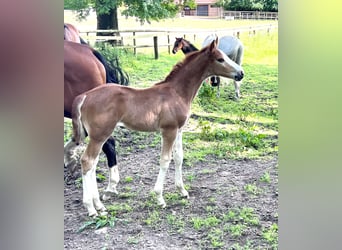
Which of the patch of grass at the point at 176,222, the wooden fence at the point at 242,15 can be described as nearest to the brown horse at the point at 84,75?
the patch of grass at the point at 176,222

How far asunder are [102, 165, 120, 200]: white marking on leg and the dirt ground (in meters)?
0.02

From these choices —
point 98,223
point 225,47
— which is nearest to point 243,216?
point 98,223

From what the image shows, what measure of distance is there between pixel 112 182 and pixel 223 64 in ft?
2.43

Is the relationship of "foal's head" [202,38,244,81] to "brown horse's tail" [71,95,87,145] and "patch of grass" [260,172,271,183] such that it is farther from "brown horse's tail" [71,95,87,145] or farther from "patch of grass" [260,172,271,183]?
"brown horse's tail" [71,95,87,145]

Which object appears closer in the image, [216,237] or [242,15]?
[216,237]

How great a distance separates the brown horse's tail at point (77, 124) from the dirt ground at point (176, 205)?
0.16 meters

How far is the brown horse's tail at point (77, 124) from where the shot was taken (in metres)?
1.85

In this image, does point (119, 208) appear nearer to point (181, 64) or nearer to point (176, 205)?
point (176, 205)

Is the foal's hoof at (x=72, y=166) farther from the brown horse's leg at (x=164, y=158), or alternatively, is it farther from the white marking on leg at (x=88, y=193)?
the brown horse's leg at (x=164, y=158)

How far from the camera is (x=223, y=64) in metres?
1.88
